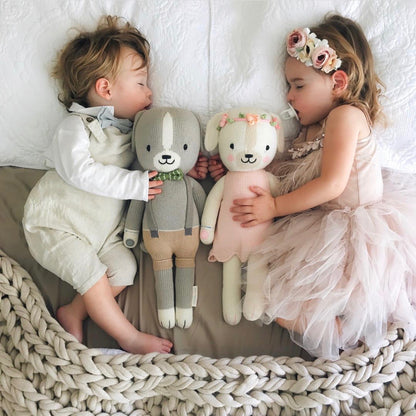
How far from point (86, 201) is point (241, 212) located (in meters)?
0.34

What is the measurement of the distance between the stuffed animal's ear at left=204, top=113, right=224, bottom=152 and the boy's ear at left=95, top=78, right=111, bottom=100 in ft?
0.82

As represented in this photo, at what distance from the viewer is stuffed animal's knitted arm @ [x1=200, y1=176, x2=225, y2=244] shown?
1025 millimetres

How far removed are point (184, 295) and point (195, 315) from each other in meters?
0.05

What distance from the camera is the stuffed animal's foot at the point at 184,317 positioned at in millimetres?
997

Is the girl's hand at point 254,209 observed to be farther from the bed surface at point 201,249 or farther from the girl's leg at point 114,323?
the girl's leg at point 114,323

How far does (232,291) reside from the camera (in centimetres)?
100

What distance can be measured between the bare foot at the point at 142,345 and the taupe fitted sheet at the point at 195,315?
0.02 metres

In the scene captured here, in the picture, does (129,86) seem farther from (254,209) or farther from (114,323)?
(114,323)

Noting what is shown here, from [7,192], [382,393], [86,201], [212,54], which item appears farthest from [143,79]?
[382,393]

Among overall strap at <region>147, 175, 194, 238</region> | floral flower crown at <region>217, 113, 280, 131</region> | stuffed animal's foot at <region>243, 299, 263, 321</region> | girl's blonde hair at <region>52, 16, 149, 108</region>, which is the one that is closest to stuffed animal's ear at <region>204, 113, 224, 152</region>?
floral flower crown at <region>217, 113, 280, 131</region>

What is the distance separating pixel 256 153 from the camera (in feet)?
3.33

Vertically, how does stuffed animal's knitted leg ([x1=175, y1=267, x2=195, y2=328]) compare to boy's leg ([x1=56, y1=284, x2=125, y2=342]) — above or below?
above

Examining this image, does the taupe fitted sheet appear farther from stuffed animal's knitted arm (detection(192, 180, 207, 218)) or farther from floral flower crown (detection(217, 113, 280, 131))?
floral flower crown (detection(217, 113, 280, 131))

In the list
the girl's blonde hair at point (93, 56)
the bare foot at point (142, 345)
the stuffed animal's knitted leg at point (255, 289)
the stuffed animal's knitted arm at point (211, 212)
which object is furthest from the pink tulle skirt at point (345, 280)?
the girl's blonde hair at point (93, 56)
